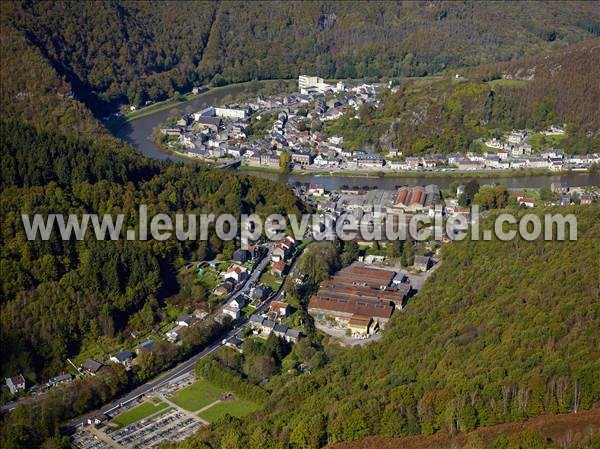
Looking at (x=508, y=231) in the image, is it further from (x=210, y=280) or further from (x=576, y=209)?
(x=210, y=280)

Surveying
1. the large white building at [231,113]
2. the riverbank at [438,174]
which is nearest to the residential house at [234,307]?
the riverbank at [438,174]

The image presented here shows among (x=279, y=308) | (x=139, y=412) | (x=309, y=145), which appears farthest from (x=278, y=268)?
(x=309, y=145)

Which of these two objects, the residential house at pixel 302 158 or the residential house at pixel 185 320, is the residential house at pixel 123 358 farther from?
the residential house at pixel 302 158

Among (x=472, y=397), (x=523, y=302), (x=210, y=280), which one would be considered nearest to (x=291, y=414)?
(x=472, y=397)

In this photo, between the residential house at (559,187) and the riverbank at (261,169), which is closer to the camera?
the residential house at (559,187)

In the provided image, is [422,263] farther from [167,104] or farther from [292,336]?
[167,104]
